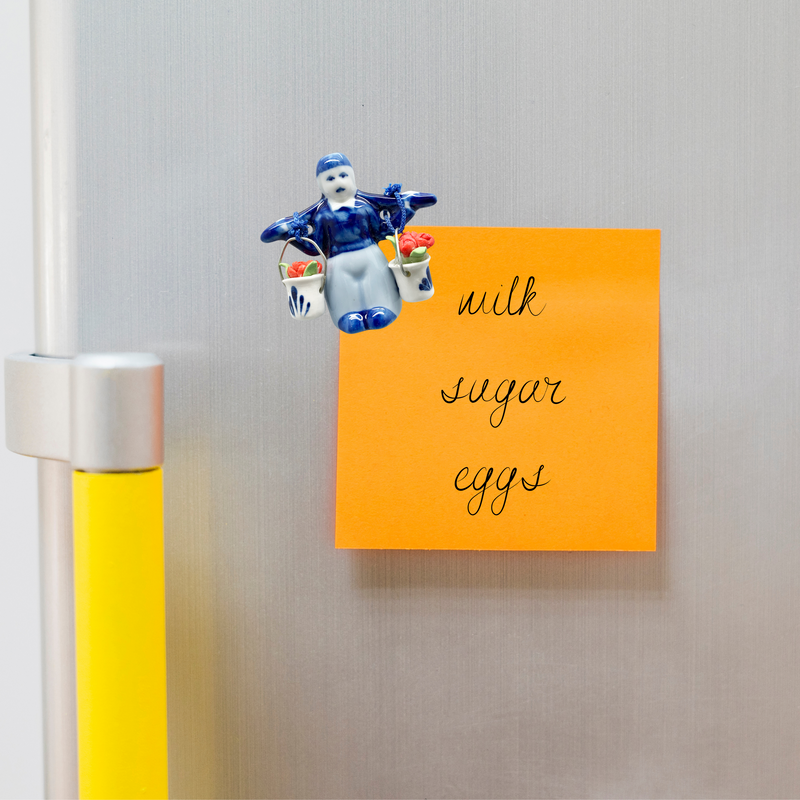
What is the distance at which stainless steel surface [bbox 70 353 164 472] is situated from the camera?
1.00 feet

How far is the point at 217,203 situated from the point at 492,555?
8.9 inches

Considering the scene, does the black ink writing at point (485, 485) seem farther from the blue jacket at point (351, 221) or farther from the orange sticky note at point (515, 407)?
the blue jacket at point (351, 221)

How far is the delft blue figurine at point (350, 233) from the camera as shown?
0.30 metres

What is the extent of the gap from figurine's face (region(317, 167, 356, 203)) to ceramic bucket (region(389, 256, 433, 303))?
34 millimetres

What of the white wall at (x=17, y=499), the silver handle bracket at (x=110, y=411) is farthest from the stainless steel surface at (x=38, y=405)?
the white wall at (x=17, y=499)

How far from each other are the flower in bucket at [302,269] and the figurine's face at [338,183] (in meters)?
0.03

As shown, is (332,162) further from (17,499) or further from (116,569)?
(17,499)

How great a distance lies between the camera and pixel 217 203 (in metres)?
0.36

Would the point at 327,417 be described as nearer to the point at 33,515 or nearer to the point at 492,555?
the point at 492,555

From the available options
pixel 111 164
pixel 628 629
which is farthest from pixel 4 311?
pixel 628 629

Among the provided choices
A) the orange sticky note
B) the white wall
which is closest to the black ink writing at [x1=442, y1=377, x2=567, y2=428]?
the orange sticky note

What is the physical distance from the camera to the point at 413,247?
292 millimetres

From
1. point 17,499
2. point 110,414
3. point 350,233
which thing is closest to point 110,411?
point 110,414

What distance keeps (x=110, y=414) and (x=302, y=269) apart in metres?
0.10
